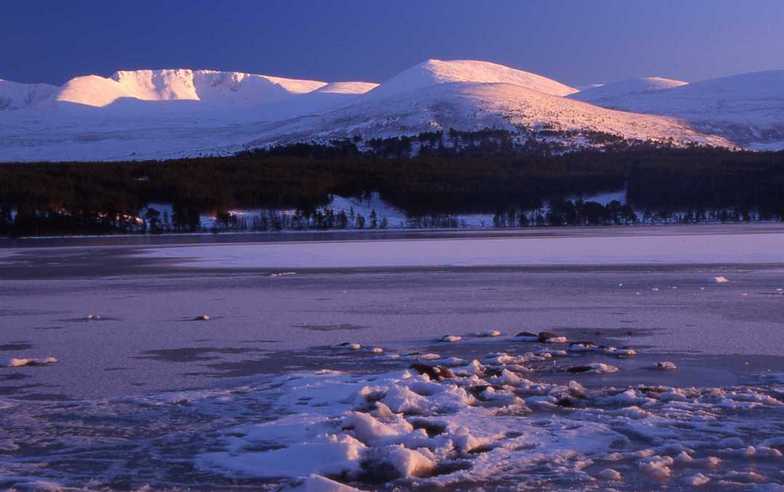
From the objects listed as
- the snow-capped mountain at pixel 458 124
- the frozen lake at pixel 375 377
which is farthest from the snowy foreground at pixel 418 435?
the snow-capped mountain at pixel 458 124

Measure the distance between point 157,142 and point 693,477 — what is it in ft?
566

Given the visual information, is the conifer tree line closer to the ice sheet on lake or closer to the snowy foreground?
the ice sheet on lake

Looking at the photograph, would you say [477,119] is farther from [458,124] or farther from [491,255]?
[491,255]

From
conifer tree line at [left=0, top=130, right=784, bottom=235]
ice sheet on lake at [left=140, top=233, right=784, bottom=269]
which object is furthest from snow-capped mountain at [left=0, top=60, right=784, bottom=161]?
ice sheet on lake at [left=140, top=233, right=784, bottom=269]

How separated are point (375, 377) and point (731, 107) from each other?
18447cm

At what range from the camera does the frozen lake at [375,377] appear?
22.6 ft

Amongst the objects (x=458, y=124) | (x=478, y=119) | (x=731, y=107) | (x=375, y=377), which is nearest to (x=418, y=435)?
(x=375, y=377)

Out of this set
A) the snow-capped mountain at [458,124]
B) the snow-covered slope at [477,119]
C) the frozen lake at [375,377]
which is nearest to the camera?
the frozen lake at [375,377]

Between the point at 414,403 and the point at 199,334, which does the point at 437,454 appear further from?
the point at 199,334

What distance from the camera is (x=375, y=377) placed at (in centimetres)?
962

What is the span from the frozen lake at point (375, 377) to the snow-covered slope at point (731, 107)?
149 metres

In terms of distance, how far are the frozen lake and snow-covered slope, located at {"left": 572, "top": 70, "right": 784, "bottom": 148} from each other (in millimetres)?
148760

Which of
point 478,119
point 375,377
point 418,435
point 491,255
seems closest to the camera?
point 418,435

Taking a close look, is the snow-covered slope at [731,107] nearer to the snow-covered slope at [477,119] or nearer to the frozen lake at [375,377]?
the snow-covered slope at [477,119]
